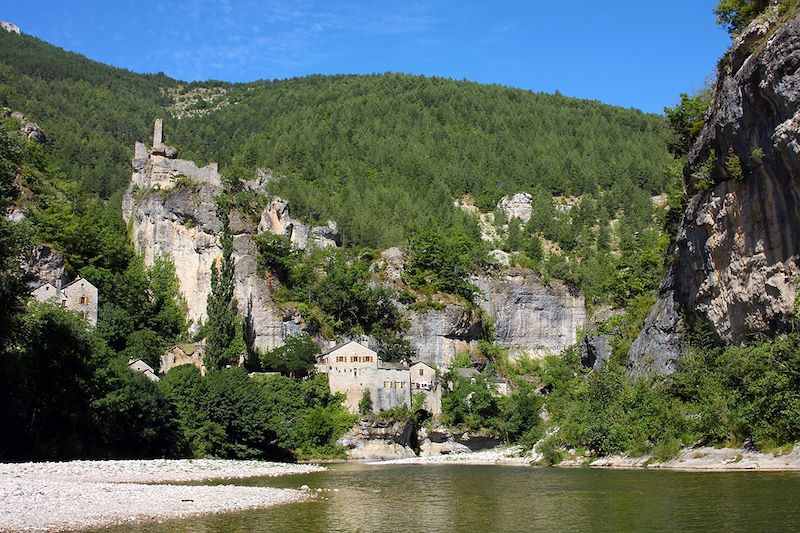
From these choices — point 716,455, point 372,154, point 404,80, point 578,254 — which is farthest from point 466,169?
point 716,455

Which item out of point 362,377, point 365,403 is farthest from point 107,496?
point 362,377

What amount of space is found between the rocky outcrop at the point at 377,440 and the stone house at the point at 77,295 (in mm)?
23395

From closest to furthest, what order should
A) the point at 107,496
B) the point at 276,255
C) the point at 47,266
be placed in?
the point at 107,496
the point at 47,266
the point at 276,255

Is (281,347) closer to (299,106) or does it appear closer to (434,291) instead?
(434,291)

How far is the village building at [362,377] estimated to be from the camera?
73812mm

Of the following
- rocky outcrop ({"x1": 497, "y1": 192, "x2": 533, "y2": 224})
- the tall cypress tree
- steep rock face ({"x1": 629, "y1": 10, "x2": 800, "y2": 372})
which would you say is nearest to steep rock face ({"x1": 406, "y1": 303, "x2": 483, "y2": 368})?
the tall cypress tree

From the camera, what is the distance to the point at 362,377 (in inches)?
2911

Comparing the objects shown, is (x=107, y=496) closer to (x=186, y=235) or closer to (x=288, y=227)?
(x=186, y=235)

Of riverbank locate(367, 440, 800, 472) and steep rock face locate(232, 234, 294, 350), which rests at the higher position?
steep rock face locate(232, 234, 294, 350)

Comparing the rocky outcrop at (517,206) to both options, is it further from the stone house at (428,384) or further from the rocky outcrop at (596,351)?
the rocky outcrop at (596,351)

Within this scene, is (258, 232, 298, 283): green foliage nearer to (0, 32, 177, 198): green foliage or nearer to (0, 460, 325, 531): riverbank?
(0, 460, 325, 531): riverbank

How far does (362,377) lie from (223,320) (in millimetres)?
12912

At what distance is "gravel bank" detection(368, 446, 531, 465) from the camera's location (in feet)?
195

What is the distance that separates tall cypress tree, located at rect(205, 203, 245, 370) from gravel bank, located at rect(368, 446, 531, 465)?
16.1 meters
